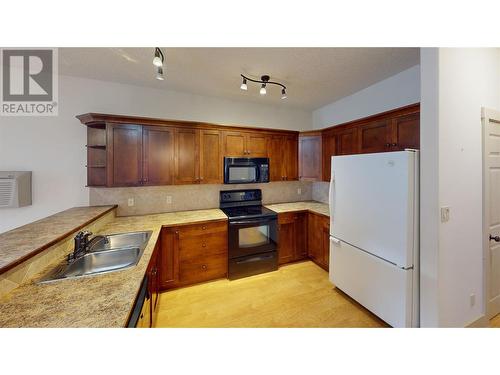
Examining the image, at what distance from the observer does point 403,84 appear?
2.34 meters

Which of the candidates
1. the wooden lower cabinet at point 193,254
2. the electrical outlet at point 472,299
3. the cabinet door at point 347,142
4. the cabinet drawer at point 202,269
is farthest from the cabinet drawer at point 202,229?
the electrical outlet at point 472,299

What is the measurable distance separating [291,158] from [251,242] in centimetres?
161

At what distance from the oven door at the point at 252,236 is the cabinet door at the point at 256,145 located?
105 cm

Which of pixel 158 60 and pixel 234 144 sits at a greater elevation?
pixel 158 60

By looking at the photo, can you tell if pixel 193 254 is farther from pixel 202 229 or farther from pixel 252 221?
pixel 252 221

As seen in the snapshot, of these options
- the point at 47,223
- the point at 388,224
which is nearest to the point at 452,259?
the point at 388,224

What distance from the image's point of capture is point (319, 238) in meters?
2.96

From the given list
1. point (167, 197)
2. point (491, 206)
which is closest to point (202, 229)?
point (167, 197)

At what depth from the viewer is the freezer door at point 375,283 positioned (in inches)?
64.3

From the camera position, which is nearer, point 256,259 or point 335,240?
point 335,240
